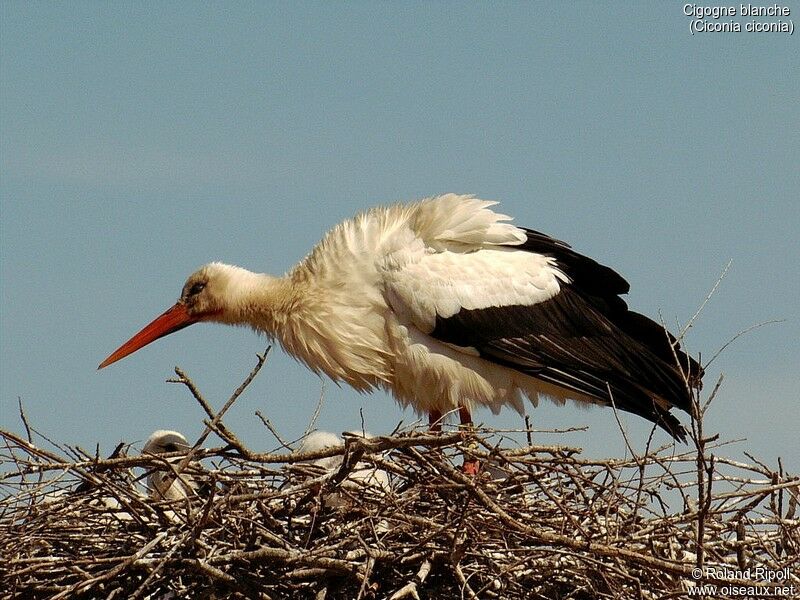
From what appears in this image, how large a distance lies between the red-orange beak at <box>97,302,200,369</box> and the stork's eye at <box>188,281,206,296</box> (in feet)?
0.32

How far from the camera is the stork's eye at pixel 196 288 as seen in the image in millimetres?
7578

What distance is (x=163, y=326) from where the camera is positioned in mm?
7684

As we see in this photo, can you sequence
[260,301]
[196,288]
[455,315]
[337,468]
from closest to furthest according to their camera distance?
[337,468] → [455,315] → [260,301] → [196,288]

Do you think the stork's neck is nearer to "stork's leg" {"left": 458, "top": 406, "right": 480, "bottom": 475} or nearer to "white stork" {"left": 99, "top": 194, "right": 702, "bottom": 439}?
"white stork" {"left": 99, "top": 194, "right": 702, "bottom": 439}

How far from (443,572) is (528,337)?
211 centimetres

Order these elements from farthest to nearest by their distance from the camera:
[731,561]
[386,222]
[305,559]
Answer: [386,222] < [731,561] < [305,559]

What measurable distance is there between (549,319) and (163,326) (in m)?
2.09

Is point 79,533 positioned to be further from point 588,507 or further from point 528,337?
point 528,337

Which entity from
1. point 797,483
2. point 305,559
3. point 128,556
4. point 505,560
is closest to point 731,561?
point 797,483

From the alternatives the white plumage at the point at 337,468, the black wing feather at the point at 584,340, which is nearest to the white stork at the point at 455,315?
the black wing feather at the point at 584,340

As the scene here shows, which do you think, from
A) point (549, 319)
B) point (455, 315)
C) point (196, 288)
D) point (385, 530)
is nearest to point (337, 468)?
point (385, 530)

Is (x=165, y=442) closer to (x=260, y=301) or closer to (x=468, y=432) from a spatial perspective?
(x=260, y=301)

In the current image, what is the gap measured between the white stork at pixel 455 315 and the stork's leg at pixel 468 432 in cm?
2

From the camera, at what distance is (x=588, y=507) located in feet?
18.0
